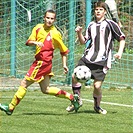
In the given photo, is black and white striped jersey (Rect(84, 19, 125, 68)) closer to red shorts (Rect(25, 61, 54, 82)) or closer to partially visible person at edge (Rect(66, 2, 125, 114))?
partially visible person at edge (Rect(66, 2, 125, 114))

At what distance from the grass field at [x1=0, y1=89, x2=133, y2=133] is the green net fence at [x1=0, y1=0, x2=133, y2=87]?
3.54m

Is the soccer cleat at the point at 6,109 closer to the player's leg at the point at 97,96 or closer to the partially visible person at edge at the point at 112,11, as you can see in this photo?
the player's leg at the point at 97,96

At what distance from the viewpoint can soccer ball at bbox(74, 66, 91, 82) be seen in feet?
30.6

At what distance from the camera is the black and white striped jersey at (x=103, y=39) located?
958cm

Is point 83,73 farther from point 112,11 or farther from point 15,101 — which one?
point 112,11

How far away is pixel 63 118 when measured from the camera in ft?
28.8

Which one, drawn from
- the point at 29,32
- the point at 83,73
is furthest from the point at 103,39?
the point at 29,32

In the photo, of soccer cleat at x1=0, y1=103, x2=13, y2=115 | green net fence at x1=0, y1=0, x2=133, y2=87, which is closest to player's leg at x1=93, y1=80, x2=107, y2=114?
soccer cleat at x1=0, y1=103, x2=13, y2=115

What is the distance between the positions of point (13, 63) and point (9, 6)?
68.7 inches

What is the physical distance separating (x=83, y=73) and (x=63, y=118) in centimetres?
86

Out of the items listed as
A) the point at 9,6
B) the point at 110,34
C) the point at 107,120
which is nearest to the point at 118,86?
the point at 9,6

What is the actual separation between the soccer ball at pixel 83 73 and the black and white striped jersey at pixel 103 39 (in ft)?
0.72

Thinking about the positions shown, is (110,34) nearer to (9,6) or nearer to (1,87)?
(1,87)

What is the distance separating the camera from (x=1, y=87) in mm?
14141
